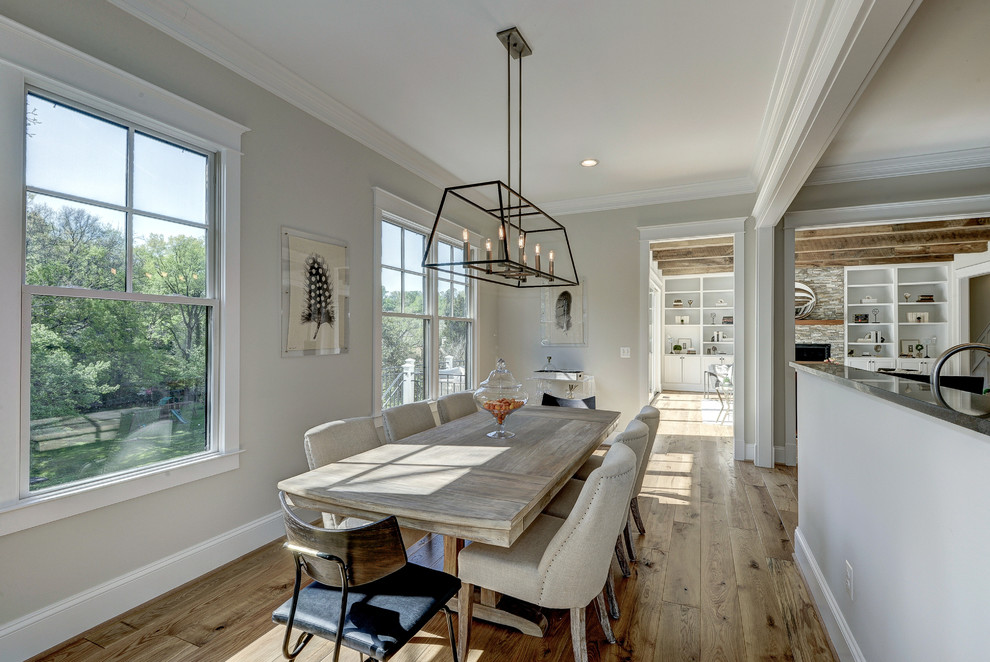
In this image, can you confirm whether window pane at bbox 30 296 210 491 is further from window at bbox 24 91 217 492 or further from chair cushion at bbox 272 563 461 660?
chair cushion at bbox 272 563 461 660

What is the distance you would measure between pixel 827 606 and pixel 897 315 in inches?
317

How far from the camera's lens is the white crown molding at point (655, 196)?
4766 millimetres

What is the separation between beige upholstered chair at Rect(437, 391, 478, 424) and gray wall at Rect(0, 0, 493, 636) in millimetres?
664

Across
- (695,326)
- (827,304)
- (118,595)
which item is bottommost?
(118,595)

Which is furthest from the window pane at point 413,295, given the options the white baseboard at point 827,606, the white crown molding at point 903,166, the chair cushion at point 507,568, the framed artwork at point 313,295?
the white crown molding at point 903,166

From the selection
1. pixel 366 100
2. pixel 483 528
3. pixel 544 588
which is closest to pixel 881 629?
pixel 544 588

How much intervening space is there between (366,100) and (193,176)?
4.04 ft

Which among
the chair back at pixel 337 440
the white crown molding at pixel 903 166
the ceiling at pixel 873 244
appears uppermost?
the white crown molding at pixel 903 166

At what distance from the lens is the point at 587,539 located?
5.02ft

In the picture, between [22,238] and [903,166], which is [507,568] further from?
[903,166]

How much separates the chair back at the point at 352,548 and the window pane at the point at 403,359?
251 centimetres

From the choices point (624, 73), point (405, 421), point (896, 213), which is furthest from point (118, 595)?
point (896, 213)

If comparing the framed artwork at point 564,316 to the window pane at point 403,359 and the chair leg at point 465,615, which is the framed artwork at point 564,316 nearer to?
the window pane at point 403,359

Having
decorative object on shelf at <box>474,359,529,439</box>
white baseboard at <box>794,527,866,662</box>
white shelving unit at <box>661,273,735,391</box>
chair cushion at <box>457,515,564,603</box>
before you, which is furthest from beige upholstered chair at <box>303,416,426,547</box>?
white shelving unit at <box>661,273,735,391</box>
